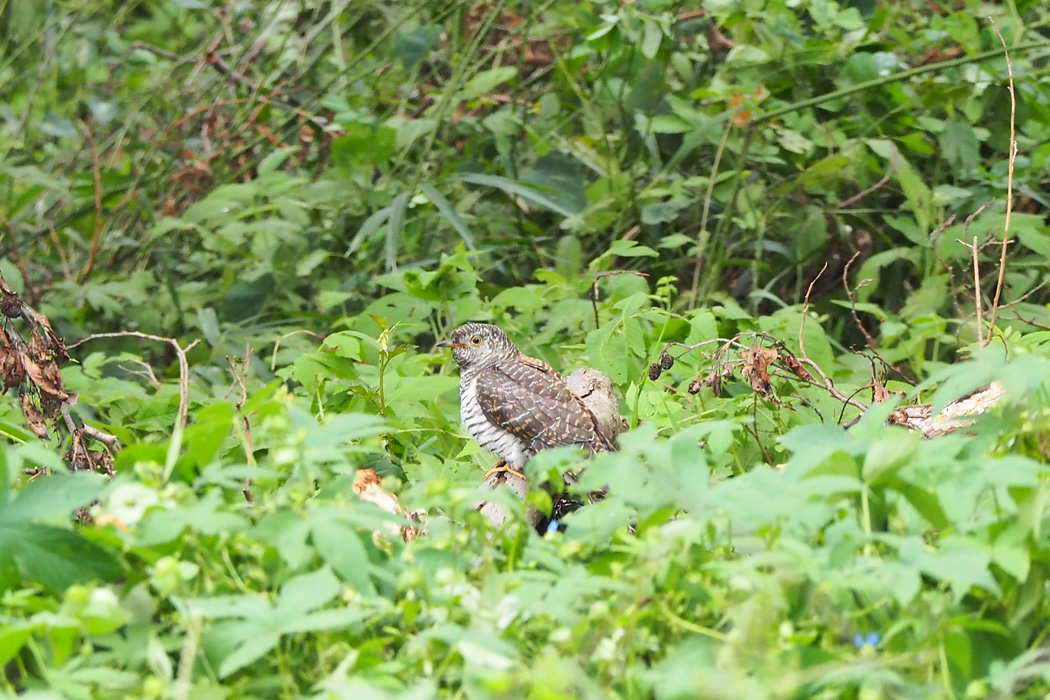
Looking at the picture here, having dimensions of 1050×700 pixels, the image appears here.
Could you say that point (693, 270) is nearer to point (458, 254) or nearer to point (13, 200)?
point (458, 254)

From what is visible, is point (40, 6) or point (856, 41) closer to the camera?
point (856, 41)

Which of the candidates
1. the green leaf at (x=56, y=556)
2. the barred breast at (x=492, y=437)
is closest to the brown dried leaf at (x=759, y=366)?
the barred breast at (x=492, y=437)

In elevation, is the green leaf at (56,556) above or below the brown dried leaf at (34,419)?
above

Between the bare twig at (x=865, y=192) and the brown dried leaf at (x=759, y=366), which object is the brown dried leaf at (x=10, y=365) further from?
the bare twig at (x=865, y=192)

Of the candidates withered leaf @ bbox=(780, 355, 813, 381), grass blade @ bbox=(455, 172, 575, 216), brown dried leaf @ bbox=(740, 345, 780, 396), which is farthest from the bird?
grass blade @ bbox=(455, 172, 575, 216)

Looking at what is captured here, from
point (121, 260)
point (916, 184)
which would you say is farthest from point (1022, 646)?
point (121, 260)

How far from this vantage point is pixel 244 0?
7578 millimetres

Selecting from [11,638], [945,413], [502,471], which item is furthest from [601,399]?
[11,638]

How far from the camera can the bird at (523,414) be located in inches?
168

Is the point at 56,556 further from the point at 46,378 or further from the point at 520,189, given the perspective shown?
the point at 520,189

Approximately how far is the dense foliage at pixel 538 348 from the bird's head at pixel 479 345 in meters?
0.23

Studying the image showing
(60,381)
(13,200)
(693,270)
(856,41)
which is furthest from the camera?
(13,200)

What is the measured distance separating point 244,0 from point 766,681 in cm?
695

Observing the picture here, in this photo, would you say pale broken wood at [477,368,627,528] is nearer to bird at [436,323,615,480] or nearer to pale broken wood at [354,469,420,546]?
bird at [436,323,615,480]
